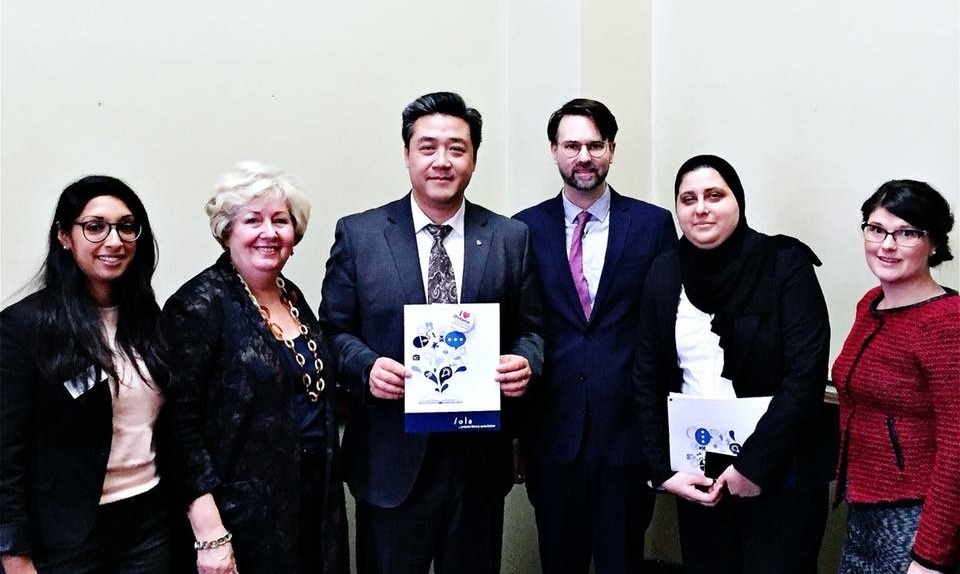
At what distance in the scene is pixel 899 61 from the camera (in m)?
2.45

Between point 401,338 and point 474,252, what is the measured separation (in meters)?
0.31

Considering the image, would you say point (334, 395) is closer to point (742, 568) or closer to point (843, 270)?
point (742, 568)

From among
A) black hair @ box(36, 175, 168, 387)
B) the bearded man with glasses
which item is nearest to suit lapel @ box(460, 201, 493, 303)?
the bearded man with glasses

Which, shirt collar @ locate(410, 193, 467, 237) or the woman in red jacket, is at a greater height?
shirt collar @ locate(410, 193, 467, 237)

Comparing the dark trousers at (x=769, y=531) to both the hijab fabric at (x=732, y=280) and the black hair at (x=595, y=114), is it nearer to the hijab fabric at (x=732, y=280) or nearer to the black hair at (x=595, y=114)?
the hijab fabric at (x=732, y=280)

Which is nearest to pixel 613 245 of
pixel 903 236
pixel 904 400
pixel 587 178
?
pixel 587 178

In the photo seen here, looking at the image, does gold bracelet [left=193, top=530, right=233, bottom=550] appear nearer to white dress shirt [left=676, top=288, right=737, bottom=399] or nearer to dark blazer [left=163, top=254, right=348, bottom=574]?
dark blazer [left=163, top=254, right=348, bottom=574]

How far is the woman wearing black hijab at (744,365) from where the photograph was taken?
2076 mm

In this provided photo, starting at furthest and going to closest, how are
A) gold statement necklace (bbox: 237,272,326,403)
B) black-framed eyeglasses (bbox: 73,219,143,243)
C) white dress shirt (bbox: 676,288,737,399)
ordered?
white dress shirt (bbox: 676,288,737,399) → gold statement necklace (bbox: 237,272,326,403) → black-framed eyeglasses (bbox: 73,219,143,243)

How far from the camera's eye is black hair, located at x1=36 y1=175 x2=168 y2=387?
171 cm

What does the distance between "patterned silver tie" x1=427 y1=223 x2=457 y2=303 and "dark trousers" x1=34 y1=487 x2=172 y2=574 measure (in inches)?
33.1

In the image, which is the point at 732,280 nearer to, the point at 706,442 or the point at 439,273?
the point at 706,442

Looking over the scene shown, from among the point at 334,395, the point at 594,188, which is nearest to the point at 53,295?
the point at 334,395

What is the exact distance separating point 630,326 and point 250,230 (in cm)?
112
